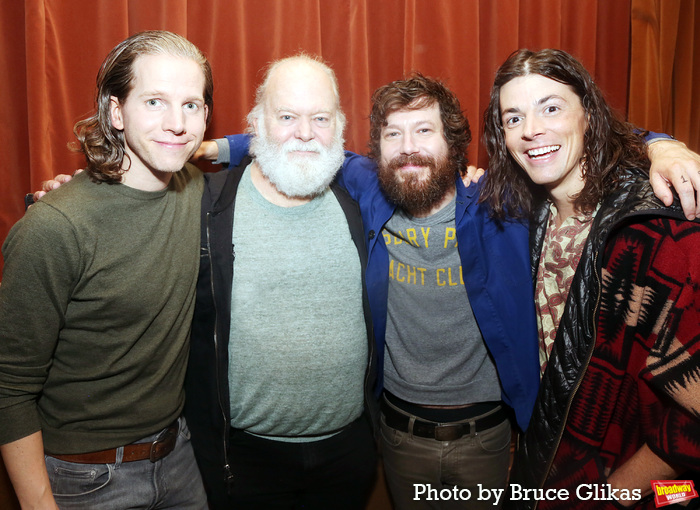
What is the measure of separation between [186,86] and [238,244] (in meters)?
0.52

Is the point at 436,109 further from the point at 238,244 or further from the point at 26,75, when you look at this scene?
the point at 26,75

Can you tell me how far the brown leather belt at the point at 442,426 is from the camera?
172cm

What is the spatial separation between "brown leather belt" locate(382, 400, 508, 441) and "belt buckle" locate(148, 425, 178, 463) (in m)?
0.82

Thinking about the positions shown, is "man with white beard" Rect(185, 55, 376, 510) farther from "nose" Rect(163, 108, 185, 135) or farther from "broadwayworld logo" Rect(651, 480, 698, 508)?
Result: "broadwayworld logo" Rect(651, 480, 698, 508)

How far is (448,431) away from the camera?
171 cm

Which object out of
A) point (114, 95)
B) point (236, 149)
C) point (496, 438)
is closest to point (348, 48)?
point (236, 149)

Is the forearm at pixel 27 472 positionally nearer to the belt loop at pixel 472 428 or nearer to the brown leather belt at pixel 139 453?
the brown leather belt at pixel 139 453

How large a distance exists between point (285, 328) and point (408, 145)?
2.84ft

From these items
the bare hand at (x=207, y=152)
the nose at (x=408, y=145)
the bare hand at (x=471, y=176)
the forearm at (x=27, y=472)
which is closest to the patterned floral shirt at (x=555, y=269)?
the bare hand at (x=471, y=176)

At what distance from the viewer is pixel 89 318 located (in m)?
1.27

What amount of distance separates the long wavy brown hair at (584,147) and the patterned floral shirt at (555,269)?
0.25ft

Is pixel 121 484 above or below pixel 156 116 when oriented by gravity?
below

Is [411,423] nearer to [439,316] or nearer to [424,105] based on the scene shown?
[439,316]

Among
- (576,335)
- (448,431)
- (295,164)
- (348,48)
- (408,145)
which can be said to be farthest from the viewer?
(348,48)
